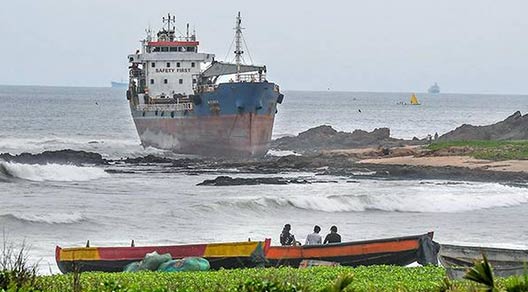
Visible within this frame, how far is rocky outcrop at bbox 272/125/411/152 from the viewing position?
219 ft

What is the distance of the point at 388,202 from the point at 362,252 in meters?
17.1

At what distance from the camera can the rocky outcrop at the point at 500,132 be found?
60.2 metres

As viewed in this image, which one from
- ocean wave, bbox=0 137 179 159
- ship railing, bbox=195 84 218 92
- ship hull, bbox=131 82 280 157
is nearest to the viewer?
ship hull, bbox=131 82 280 157

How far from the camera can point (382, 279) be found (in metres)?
14.9

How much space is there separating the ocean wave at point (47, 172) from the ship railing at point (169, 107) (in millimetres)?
9581

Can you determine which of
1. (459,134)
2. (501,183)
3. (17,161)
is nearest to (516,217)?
(501,183)

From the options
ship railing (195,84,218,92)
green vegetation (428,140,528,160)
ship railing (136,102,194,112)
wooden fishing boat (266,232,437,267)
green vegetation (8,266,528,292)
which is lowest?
green vegetation (428,140,528,160)

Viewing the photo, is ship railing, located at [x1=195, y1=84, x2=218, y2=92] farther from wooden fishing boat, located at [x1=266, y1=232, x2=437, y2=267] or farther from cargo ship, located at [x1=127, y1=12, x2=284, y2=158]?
wooden fishing boat, located at [x1=266, y1=232, x2=437, y2=267]

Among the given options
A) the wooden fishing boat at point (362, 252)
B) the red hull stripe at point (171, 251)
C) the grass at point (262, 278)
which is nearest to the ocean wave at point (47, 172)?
the red hull stripe at point (171, 251)

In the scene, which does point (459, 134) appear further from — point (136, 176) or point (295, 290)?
point (295, 290)

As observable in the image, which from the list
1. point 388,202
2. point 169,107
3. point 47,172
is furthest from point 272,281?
point 169,107

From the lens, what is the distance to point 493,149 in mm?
48844

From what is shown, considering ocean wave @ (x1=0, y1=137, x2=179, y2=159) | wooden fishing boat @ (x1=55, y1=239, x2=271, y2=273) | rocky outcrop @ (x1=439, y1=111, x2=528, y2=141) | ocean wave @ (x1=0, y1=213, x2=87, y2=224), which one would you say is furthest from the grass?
rocky outcrop @ (x1=439, y1=111, x2=528, y2=141)

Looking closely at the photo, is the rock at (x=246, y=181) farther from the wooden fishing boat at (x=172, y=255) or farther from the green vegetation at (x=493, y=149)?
the wooden fishing boat at (x=172, y=255)
